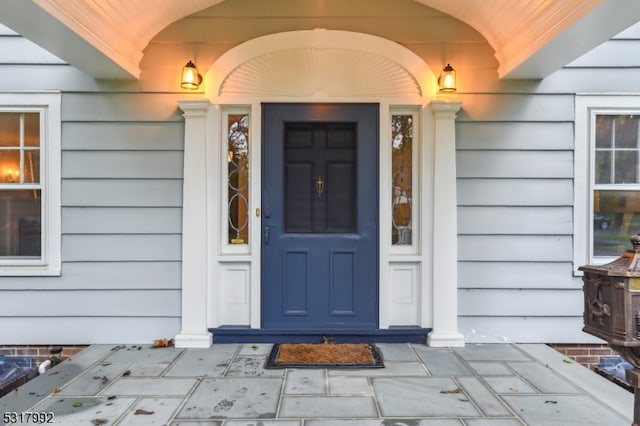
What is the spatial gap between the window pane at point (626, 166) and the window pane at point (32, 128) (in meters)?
4.91

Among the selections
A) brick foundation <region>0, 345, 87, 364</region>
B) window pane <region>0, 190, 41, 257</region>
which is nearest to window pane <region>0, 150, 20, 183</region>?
window pane <region>0, 190, 41, 257</region>

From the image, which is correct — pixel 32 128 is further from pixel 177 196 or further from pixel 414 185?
pixel 414 185

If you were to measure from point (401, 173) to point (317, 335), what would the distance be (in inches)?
61.1

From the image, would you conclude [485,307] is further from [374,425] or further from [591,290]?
[374,425]

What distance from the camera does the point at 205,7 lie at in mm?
3283

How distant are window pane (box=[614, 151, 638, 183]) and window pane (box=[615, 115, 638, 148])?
0.07 m

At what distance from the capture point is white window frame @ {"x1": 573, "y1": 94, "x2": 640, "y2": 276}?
3.32 m

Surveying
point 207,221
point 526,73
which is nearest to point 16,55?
point 207,221

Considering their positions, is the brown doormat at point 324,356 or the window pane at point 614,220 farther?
the window pane at point 614,220

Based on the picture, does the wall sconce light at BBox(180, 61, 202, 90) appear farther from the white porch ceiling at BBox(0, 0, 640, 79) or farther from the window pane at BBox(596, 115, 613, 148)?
the window pane at BBox(596, 115, 613, 148)

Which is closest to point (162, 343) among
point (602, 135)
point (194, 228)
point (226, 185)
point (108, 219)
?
point (194, 228)

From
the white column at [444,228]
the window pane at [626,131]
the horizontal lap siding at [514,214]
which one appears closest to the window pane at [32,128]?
the white column at [444,228]

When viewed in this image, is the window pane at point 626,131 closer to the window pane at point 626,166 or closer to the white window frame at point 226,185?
the window pane at point 626,166

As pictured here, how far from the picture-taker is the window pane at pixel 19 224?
11.0ft
